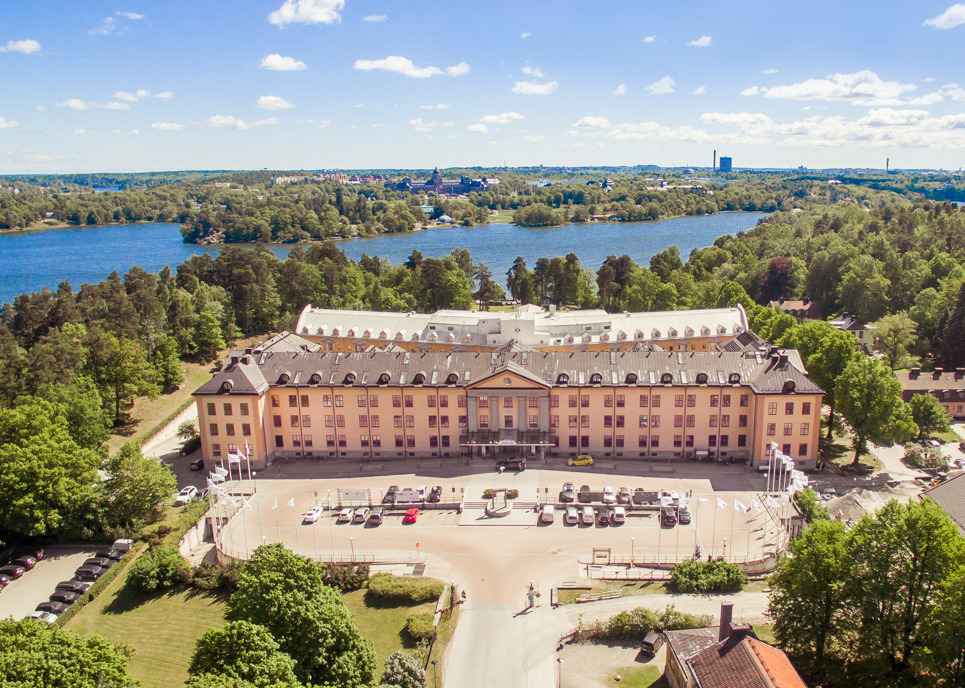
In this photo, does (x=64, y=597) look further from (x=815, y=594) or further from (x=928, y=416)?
(x=928, y=416)

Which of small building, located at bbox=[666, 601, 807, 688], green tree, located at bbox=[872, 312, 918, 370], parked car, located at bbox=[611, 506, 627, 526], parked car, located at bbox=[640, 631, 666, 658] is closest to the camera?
small building, located at bbox=[666, 601, 807, 688]

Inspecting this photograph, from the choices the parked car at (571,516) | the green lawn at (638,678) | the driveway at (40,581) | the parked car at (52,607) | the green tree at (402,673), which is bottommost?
the driveway at (40,581)

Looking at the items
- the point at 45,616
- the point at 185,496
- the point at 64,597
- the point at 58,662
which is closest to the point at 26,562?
the point at 64,597

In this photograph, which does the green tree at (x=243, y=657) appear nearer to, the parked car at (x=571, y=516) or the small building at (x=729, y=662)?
the small building at (x=729, y=662)

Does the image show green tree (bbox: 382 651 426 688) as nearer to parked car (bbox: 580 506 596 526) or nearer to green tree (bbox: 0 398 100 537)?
parked car (bbox: 580 506 596 526)

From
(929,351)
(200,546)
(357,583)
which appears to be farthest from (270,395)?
(929,351)

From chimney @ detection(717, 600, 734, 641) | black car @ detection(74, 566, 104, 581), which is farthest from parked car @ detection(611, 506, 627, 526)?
black car @ detection(74, 566, 104, 581)

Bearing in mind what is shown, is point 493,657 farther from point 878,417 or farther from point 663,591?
point 878,417

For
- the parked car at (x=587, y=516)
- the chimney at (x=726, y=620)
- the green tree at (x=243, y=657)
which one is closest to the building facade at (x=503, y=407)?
the parked car at (x=587, y=516)
